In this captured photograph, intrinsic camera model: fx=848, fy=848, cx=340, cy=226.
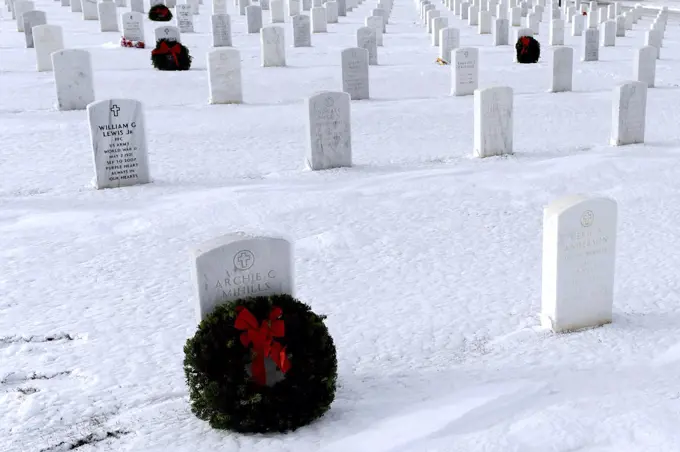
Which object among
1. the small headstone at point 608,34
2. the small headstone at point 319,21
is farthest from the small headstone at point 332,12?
the small headstone at point 608,34

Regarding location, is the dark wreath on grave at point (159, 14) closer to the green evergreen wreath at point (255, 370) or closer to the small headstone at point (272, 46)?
the small headstone at point (272, 46)

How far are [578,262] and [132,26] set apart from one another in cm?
1640

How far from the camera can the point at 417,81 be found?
53.8 ft

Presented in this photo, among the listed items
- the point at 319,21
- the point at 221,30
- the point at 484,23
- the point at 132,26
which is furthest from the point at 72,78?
the point at 484,23

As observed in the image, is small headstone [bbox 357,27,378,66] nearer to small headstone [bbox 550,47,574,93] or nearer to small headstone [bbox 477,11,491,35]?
small headstone [bbox 550,47,574,93]

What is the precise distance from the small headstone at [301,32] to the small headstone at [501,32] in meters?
4.84

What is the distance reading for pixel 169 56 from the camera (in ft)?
54.4

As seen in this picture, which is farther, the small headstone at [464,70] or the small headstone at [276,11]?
the small headstone at [276,11]

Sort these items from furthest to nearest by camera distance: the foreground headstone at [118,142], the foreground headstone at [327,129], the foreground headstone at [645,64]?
the foreground headstone at [645,64]
the foreground headstone at [327,129]
the foreground headstone at [118,142]

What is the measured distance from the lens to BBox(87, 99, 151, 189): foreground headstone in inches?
355

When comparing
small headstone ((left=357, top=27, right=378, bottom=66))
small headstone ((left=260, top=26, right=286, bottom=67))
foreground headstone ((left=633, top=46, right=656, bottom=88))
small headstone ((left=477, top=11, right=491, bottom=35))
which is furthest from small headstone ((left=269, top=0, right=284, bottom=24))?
foreground headstone ((left=633, top=46, right=656, bottom=88))

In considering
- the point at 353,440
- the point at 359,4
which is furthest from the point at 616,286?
the point at 359,4

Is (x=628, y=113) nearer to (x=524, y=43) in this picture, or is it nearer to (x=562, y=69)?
(x=562, y=69)

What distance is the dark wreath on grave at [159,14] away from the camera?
2444 centimetres
